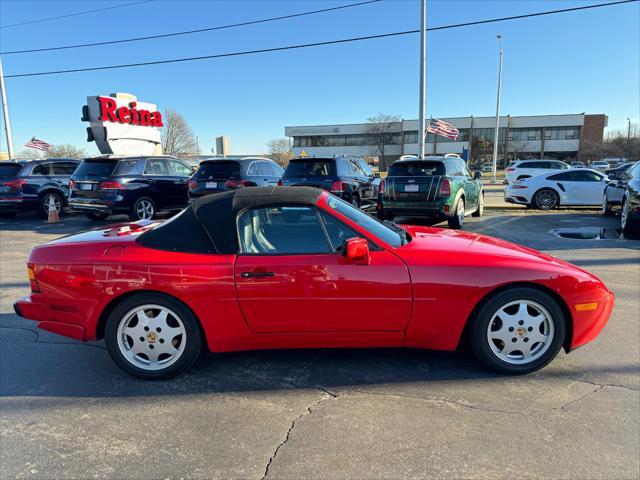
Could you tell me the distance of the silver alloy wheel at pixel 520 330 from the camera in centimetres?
321

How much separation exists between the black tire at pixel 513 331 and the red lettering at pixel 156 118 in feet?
73.1

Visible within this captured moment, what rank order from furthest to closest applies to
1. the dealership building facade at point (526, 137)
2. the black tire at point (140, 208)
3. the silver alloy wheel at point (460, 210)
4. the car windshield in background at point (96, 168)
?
the dealership building facade at point (526, 137)
the black tire at point (140, 208)
the car windshield in background at point (96, 168)
the silver alloy wheel at point (460, 210)

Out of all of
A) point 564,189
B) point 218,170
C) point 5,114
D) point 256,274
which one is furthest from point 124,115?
point 256,274

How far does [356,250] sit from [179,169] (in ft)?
35.8

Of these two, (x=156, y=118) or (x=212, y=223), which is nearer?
(x=212, y=223)

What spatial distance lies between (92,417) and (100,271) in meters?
1.00

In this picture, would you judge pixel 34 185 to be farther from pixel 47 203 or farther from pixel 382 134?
pixel 382 134

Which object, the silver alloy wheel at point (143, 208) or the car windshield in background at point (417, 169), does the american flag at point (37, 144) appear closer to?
the silver alloy wheel at point (143, 208)

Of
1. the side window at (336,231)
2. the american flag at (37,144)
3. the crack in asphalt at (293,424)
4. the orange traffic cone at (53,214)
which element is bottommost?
the crack in asphalt at (293,424)

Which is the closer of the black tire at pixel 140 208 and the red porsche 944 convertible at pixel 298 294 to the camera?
the red porsche 944 convertible at pixel 298 294

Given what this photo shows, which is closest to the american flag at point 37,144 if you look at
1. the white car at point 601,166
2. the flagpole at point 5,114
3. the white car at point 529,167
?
the flagpole at point 5,114

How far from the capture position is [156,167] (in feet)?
39.4

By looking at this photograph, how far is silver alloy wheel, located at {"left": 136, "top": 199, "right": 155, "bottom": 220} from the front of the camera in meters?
11.3

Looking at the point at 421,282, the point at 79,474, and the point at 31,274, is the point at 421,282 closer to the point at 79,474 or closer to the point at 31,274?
the point at 79,474
